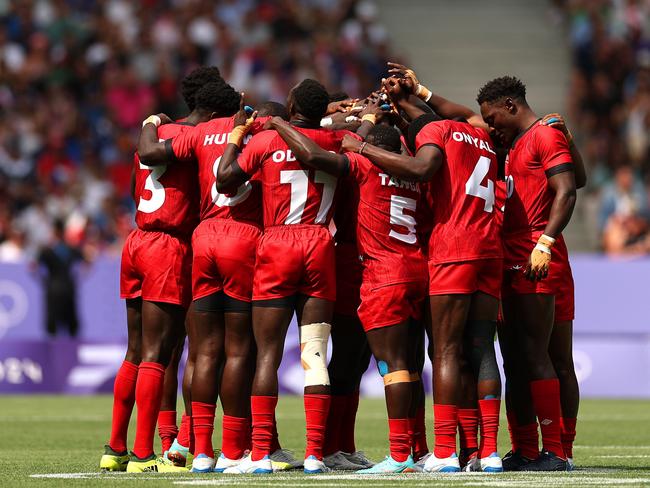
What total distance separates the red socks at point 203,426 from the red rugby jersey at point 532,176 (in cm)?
240

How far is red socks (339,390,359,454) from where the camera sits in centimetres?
1008

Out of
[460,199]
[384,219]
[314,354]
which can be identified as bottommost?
[314,354]

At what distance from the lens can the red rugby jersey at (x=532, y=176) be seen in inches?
379

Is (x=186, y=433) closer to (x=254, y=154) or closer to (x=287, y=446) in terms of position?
(x=287, y=446)

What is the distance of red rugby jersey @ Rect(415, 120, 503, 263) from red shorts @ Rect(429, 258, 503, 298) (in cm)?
5

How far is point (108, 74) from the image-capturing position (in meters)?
25.3

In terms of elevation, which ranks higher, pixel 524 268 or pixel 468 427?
pixel 524 268

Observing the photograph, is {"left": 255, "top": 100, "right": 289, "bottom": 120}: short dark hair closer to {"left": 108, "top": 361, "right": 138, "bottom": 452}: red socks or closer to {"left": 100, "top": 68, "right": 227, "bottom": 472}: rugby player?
{"left": 100, "top": 68, "right": 227, "bottom": 472}: rugby player

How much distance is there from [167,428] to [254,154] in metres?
2.34

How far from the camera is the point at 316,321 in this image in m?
9.40

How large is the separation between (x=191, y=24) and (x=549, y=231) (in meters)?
17.6

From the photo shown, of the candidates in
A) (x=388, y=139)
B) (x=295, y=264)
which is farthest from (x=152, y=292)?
(x=388, y=139)

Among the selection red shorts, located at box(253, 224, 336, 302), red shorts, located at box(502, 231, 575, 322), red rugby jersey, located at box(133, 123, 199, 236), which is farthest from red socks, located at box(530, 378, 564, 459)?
red rugby jersey, located at box(133, 123, 199, 236)

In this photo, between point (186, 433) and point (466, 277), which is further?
point (186, 433)
